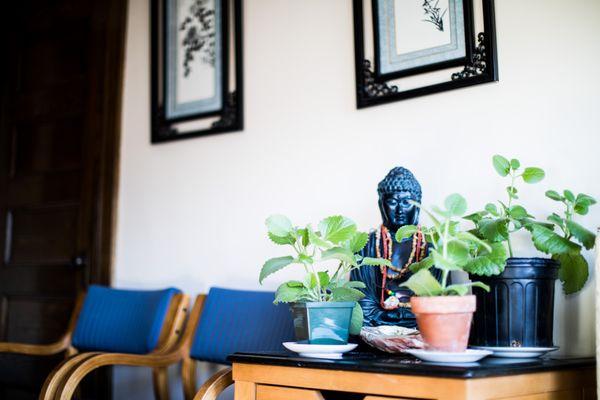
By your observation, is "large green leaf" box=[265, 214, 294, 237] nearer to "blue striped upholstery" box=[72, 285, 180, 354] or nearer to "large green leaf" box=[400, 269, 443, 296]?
"large green leaf" box=[400, 269, 443, 296]

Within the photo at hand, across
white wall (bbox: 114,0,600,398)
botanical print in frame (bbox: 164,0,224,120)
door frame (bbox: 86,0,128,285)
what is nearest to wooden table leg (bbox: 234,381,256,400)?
white wall (bbox: 114,0,600,398)

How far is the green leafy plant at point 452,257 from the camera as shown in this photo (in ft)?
5.28

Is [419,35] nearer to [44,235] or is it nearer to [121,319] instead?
[121,319]

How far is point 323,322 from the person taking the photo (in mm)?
1838

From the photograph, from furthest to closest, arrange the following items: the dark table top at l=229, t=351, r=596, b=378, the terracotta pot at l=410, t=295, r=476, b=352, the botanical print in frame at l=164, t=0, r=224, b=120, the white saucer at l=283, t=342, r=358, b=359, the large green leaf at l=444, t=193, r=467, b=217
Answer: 1. the botanical print in frame at l=164, t=0, r=224, b=120
2. the white saucer at l=283, t=342, r=358, b=359
3. the large green leaf at l=444, t=193, r=467, b=217
4. the terracotta pot at l=410, t=295, r=476, b=352
5. the dark table top at l=229, t=351, r=596, b=378

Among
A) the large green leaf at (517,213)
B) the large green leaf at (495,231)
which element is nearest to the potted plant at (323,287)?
the large green leaf at (495,231)

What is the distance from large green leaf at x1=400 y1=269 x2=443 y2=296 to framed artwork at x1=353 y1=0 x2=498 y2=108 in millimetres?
933

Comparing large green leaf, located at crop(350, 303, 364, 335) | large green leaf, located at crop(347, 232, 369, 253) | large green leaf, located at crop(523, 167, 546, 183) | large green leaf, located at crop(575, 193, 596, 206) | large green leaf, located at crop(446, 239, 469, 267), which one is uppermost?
large green leaf, located at crop(523, 167, 546, 183)

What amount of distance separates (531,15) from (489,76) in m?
0.23

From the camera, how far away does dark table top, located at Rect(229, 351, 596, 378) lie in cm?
149

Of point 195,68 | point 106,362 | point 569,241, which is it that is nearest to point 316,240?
point 569,241

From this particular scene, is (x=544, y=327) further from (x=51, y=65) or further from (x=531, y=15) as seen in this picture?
(x=51, y=65)

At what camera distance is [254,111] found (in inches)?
116

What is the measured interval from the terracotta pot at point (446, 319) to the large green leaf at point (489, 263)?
0.45 ft
